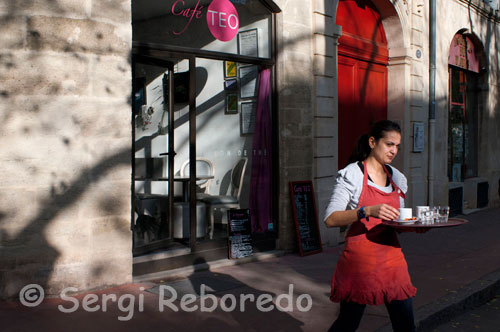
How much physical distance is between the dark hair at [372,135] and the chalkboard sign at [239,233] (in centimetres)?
396

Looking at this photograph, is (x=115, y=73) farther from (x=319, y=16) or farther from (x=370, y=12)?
(x=370, y=12)

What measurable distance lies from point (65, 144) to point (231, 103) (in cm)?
281

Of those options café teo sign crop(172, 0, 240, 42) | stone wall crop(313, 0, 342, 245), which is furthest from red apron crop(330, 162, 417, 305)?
stone wall crop(313, 0, 342, 245)

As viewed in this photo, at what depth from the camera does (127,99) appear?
5973 mm

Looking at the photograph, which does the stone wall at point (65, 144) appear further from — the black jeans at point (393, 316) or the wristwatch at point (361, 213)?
the wristwatch at point (361, 213)

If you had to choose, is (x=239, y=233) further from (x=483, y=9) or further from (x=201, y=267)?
(x=483, y=9)

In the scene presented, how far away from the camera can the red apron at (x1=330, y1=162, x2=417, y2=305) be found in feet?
10.6

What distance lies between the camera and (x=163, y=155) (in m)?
7.00

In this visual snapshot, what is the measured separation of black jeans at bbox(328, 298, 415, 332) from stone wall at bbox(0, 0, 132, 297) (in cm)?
320

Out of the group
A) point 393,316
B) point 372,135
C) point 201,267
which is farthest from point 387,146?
point 201,267

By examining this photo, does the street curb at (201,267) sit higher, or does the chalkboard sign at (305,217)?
the chalkboard sign at (305,217)

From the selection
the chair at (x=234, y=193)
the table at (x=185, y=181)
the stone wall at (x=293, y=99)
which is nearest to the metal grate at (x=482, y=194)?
the stone wall at (x=293, y=99)

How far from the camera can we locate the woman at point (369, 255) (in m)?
3.22

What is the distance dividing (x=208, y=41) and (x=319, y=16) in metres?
2.09
